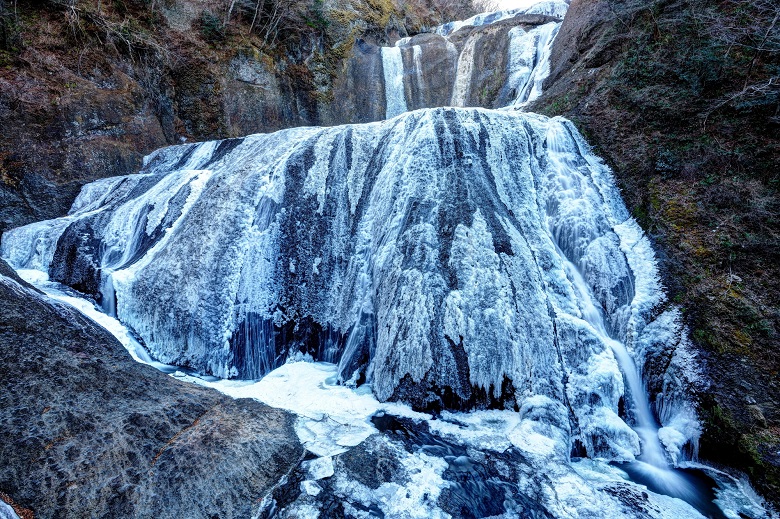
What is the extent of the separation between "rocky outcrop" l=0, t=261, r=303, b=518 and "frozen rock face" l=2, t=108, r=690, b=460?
1.67 metres

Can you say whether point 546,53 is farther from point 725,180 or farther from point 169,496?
point 169,496

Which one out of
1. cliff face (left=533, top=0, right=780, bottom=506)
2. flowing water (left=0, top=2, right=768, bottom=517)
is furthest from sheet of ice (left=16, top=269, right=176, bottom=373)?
cliff face (left=533, top=0, right=780, bottom=506)

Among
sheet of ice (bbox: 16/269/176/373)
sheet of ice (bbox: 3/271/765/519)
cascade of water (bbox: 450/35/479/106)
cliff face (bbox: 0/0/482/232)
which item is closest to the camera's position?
sheet of ice (bbox: 3/271/765/519)

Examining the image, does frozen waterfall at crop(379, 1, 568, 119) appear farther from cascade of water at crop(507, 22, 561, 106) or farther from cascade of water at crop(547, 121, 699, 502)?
cascade of water at crop(547, 121, 699, 502)

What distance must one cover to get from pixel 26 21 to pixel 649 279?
1549 cm

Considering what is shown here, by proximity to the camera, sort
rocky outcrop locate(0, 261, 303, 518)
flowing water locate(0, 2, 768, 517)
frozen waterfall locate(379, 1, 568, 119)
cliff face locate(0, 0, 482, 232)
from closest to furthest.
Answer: rocky outcrop locate(0, 261, 303, 518) < flowing water locate(0, 2, 768, 517) < cliff face locate(0, 0, 482, 232) < frozen waterfall locate(379, 1, 568, 119)

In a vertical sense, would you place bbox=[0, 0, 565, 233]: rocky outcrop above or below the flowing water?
above

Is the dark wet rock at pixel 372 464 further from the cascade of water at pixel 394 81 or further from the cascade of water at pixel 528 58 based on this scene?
the cascade of water at pixel 394 81

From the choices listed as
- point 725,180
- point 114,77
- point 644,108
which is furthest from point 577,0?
point 114,77

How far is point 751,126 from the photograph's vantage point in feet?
19.4

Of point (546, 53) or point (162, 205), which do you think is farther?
point (546, 53)

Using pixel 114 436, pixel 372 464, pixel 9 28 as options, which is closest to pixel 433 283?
pixel 372 464

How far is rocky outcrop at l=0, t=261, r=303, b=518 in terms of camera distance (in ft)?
9.95

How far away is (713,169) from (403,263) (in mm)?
5124
